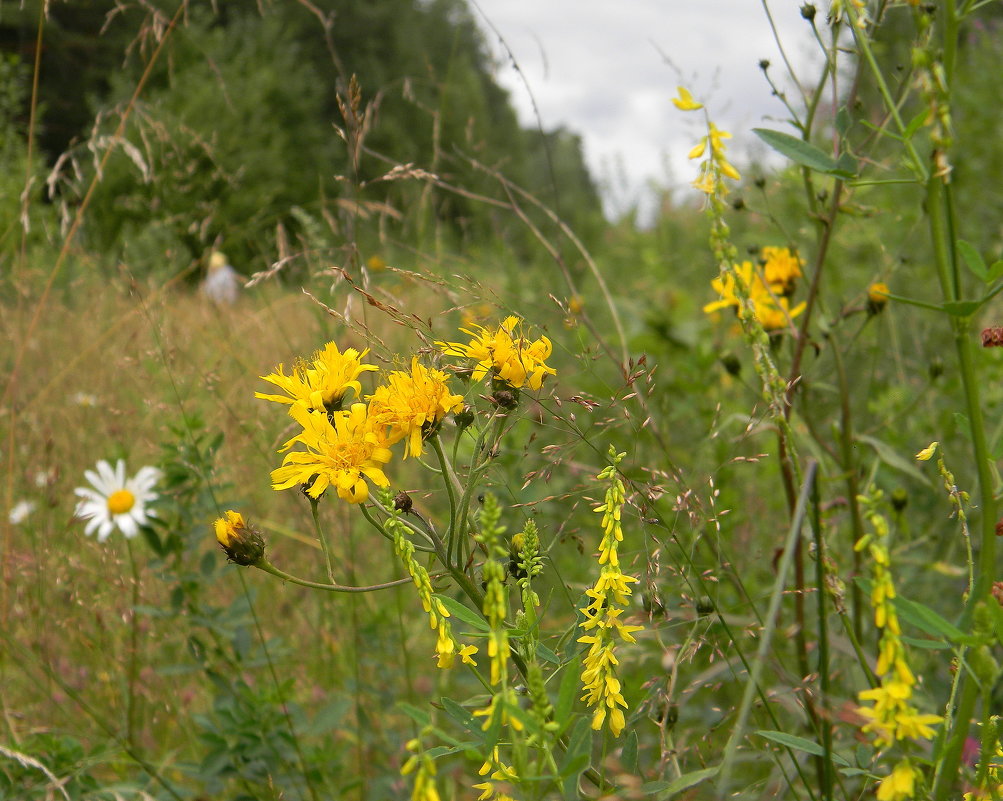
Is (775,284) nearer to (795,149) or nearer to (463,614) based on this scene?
(795,149)

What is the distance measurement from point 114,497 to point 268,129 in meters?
6.73

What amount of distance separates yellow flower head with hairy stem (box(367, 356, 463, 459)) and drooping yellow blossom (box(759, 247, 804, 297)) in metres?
1.03

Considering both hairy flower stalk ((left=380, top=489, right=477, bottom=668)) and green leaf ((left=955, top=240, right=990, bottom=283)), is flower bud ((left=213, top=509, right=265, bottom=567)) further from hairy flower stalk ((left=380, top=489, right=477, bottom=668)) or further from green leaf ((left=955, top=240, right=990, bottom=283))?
green leaf ((left=955, top=240, right=990, bottom=283))

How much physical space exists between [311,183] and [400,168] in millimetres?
12901

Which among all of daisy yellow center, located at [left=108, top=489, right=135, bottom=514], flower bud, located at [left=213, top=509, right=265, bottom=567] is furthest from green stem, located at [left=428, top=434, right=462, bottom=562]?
daisy yellow center, located at [left=108, top=489, right=135, bottom=514]

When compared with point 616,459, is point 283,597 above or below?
below

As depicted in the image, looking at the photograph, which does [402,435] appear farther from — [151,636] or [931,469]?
[931,469]

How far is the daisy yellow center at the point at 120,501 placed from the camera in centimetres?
214

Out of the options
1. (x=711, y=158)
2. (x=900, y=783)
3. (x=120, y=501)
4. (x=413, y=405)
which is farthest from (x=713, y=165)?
(x=120, y=501)

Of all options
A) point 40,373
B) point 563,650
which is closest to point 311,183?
point 40,373

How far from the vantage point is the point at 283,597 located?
2516mm

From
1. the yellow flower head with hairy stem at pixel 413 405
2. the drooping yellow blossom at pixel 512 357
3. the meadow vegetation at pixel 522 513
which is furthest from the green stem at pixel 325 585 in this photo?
the drooping yellow blossom at pixel 512 357

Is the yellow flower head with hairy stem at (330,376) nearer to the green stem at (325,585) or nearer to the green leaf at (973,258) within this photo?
the green stem at (325,585)

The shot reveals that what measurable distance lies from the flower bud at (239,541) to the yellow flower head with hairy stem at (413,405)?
0.74 ft
